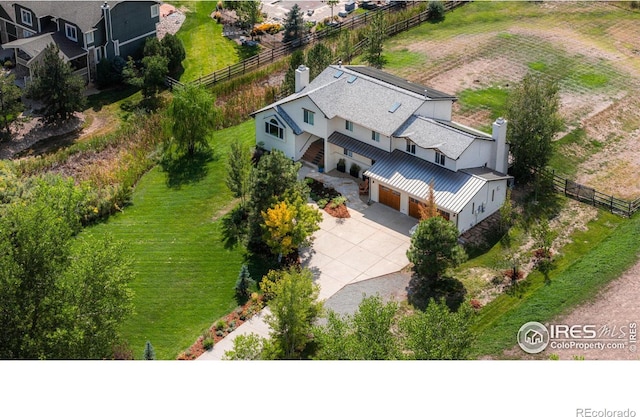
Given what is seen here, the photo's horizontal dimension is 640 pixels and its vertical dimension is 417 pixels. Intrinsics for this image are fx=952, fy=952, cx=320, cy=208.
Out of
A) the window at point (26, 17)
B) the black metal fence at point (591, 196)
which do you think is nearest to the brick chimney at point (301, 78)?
the black metal fence at point (591, 196)

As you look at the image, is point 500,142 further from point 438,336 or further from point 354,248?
point 438,336

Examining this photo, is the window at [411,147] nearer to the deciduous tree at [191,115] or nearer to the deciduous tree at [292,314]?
the deciduous tree at [191,115]

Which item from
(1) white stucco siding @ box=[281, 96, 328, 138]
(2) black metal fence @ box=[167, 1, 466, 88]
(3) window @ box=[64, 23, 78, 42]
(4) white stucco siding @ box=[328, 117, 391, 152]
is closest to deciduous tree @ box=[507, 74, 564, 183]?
(4) white stucco siding @ box=[328, 117, 391, 152]

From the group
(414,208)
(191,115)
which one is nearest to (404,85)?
(414,208)

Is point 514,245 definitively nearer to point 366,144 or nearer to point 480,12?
point 366,144

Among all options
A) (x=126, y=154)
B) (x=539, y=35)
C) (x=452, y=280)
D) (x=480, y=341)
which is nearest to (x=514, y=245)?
(x=452, y=280)

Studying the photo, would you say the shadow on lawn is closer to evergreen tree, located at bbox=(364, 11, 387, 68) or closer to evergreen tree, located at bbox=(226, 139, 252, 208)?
evergreen tree, located at bbox=(226, 139, 252, 208)

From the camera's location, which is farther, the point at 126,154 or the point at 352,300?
the point at 126,154
